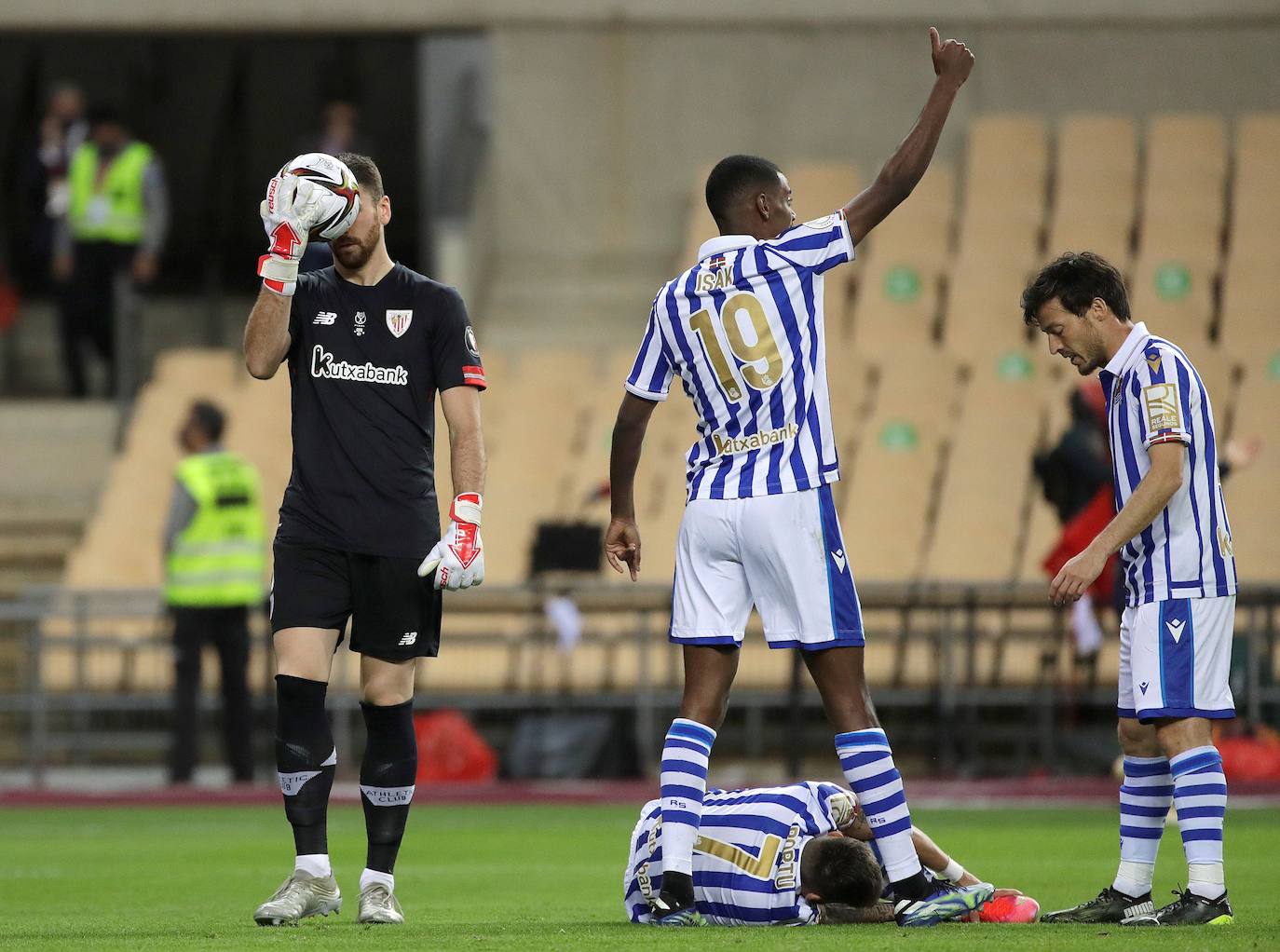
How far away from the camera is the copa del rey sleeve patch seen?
21.2 ft

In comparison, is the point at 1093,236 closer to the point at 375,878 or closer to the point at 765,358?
the point at 765,358

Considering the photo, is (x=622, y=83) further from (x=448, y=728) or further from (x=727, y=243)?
(x=727, y=243)

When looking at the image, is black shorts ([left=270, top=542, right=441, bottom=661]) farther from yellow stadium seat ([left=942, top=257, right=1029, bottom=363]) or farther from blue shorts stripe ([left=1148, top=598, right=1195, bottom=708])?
yellow stadium seat ([left=942, top=257, right=1029, bottom=363])

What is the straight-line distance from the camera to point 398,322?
695 cm

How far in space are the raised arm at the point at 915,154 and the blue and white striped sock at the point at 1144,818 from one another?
6.03 ft

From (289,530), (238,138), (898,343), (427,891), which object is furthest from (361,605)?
(238,138)

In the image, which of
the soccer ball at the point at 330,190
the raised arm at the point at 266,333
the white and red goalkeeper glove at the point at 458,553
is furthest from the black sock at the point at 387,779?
the soccer ball at the point at 330,190

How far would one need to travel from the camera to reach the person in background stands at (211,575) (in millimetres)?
14086

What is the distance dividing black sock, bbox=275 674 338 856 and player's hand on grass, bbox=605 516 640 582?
98 cm

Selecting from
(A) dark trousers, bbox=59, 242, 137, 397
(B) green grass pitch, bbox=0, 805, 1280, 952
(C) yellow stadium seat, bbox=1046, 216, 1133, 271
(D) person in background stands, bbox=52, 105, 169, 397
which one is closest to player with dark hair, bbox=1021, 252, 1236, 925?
(B) green grass pitch, bbox=0, 805, 1280, 952

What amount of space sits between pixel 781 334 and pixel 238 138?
67.2 ft

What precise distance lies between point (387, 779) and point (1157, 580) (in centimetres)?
245

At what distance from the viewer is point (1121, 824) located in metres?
6.77

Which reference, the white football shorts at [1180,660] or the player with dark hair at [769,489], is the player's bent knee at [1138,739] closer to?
the white football shorts at [1180,660]
